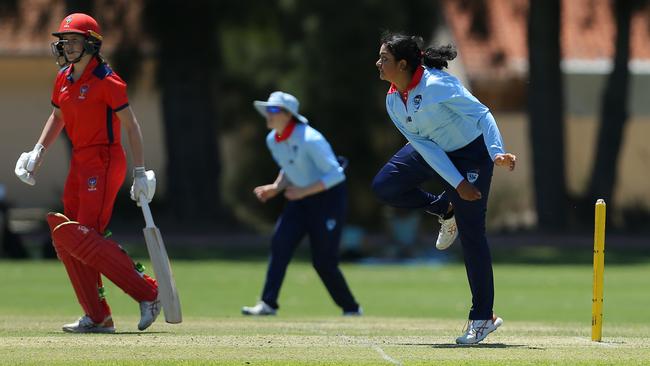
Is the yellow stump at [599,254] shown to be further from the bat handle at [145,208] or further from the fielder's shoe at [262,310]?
the fielder's shoe at [262,310]

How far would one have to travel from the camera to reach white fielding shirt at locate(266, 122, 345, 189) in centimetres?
1488

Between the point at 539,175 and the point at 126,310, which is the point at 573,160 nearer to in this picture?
the point at 539,175

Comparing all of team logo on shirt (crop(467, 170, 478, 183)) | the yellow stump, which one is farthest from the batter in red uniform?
the yellow stump

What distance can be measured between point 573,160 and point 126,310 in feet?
74.7

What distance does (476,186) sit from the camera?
10336 mm

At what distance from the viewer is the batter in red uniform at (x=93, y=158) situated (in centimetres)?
1105

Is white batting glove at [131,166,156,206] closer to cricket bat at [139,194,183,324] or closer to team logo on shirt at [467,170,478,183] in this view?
cricket bat at [139,194,183,324]

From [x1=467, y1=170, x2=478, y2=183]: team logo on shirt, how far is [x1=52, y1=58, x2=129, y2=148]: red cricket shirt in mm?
2497

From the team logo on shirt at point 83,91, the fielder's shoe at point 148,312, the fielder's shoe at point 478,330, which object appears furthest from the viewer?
the fielder's shoe at point 148,312

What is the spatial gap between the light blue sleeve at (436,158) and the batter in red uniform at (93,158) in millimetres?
1969

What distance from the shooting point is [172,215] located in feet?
106

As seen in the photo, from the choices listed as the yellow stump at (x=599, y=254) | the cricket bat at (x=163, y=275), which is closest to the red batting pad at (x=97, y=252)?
the cricket bat at (x=163, y=275)

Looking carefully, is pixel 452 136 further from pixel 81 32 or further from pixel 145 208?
pixel 81 32

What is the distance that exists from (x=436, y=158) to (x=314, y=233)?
195 inches
